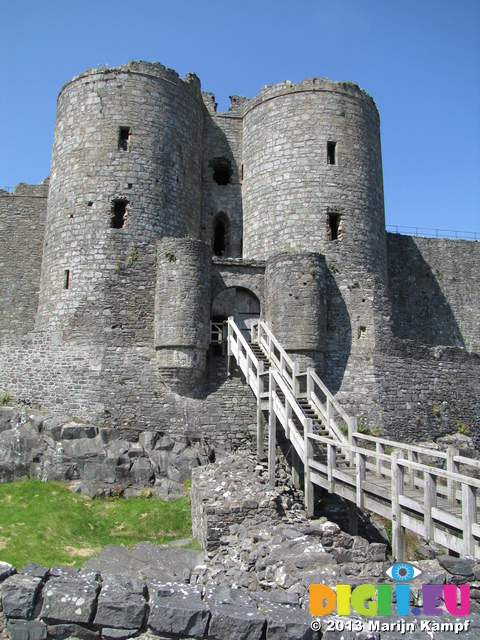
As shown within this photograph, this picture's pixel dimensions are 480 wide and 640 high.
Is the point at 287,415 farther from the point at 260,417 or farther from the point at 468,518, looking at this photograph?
the point at 468,518

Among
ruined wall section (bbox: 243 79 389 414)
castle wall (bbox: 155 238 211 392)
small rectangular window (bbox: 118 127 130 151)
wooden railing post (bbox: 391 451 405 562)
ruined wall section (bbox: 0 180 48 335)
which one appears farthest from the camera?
ruined wall section (bbox: 0 180 48 335)

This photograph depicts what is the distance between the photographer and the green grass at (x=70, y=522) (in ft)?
38.7

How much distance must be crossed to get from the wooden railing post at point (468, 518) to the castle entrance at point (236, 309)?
11.2 m

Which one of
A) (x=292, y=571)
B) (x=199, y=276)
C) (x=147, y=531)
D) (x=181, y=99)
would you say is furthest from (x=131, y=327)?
(x=292, y=571)

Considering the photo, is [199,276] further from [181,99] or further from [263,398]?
[181,99]

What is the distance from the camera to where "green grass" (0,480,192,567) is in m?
11.8

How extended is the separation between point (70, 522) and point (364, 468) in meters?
7.12

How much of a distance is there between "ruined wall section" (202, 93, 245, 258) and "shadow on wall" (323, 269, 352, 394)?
447cm

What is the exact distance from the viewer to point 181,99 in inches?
787

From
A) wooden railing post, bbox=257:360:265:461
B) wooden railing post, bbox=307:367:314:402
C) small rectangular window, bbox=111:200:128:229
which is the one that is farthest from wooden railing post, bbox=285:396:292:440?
small rectangular window, bbox=111:200:128:229

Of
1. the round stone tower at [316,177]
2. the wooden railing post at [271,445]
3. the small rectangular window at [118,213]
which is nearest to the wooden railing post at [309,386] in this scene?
the wooden railing post at [271,445]

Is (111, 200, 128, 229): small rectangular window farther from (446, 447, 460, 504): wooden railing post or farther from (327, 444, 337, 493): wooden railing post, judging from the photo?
(446, 447, 460, 504): wooden railing post

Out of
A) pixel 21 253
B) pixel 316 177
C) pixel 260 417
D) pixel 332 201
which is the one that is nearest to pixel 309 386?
pixel 260 417

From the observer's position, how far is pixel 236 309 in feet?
62.0
